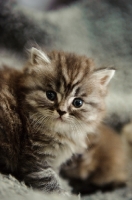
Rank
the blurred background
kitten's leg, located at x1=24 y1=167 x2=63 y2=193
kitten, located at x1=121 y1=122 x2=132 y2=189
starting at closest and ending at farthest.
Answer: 1. kitten's leg, located at x1=24 y1=167 x2=63 y2=193
2. kitten, located at x1=121 y1=122 x2=132 y2=189
3. the blurred background

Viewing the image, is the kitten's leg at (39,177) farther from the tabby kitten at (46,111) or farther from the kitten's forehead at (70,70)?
the kitten's forehead at (70,70)

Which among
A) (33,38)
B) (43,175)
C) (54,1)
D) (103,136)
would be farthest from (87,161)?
(54,1)

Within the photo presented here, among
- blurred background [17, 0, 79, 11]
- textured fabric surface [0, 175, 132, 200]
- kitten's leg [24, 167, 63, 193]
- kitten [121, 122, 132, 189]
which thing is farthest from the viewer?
blurred background [17, 0, 79, 11]

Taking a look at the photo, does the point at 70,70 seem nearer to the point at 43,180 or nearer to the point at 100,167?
the point at 43,180

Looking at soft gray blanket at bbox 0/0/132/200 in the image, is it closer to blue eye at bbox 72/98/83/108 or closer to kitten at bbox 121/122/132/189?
kitten at bbox 121/122/132/189

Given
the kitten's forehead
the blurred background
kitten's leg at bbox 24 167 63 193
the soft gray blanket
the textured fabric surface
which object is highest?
the blurred background

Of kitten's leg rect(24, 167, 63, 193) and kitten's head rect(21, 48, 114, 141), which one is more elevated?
kitten's head rect(21, 48, 114, 141)

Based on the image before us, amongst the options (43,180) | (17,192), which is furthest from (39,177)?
(17,192)

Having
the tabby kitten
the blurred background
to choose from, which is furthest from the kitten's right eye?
the blurred background

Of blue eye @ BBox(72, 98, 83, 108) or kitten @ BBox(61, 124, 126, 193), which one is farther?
kitten @ BBox(61, 124, 126, 193)
